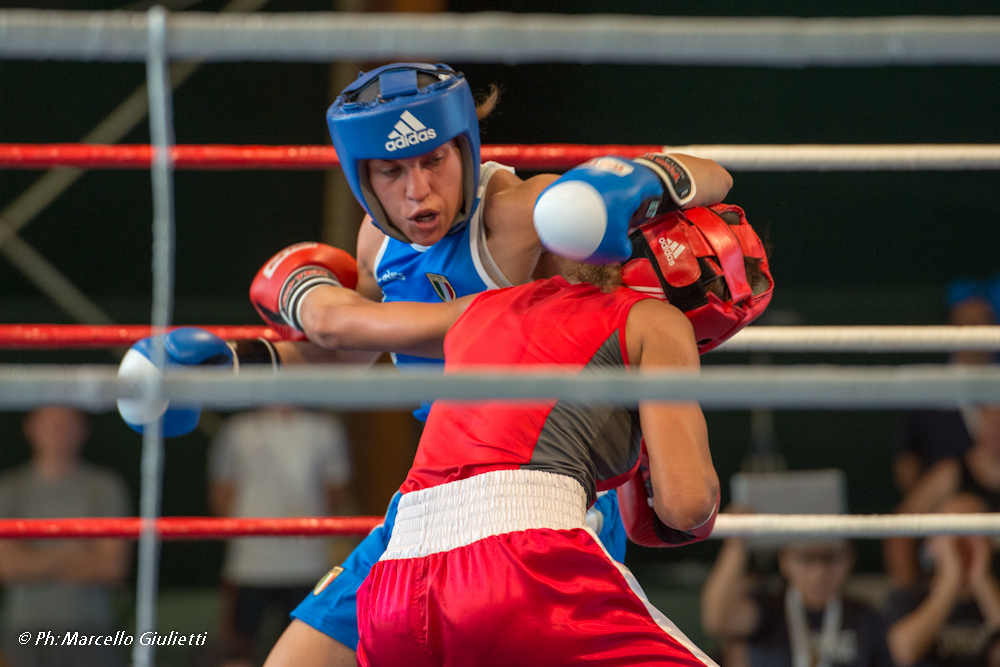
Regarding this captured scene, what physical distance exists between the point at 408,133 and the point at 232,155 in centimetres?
35

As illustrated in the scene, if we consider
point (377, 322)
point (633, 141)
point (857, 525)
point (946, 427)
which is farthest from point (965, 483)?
point (633, 141)

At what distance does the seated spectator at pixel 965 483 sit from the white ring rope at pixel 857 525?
3.27 feet

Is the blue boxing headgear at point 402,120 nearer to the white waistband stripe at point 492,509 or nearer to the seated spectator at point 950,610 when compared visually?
the white waistband stripe at point 492,509

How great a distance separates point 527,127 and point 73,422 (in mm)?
3588

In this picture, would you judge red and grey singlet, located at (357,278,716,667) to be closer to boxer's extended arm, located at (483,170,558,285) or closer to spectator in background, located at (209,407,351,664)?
boxer's extended arm, located at (483,170,558,285)

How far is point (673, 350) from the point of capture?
41.6 inches

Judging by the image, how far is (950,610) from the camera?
2.33 m

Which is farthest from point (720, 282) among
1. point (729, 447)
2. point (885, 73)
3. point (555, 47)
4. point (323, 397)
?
point (885, 73)

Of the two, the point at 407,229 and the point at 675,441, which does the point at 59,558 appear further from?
the point at 675,441

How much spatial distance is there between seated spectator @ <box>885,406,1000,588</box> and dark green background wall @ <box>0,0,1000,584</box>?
151 centimetres

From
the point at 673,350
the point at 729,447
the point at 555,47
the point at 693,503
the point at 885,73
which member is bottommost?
the point at 693,503

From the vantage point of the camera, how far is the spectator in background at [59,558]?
2564 millimetres

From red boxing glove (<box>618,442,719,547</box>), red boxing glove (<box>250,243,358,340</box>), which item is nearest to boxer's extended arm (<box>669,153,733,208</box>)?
red boxing glove (<box>618,442,719,547</box>)

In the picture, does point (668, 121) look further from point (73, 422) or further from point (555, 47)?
point (555, 47)
